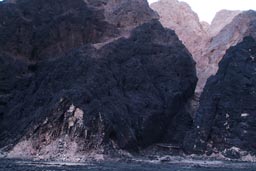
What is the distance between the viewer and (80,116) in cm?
6944

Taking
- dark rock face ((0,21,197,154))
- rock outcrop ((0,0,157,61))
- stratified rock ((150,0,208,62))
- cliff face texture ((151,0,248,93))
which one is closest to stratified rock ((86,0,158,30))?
rock outcrop ((0,0,157,61))

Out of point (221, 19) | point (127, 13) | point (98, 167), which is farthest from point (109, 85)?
point (221, 19)

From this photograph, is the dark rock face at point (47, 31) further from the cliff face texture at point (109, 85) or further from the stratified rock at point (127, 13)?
the stratified rock at point (127, 13)

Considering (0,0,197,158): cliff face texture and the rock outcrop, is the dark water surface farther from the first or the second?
the rock outcrop

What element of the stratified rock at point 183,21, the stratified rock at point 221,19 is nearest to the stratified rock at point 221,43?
the stratified rock at point 183,21

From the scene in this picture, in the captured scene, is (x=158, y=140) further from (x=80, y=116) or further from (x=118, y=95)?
(x=80, y=116)

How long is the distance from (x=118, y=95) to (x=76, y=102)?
26.4ft

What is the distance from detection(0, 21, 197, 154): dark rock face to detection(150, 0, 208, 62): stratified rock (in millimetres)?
28052

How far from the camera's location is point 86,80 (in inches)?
3007

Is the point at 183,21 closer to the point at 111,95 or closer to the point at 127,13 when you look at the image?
the point at 127,13

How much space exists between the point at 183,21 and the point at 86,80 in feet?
177

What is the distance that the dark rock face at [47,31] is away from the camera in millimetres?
88875

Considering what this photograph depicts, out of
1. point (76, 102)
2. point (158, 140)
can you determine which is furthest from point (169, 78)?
point (76, 102)

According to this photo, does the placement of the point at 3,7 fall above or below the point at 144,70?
above
